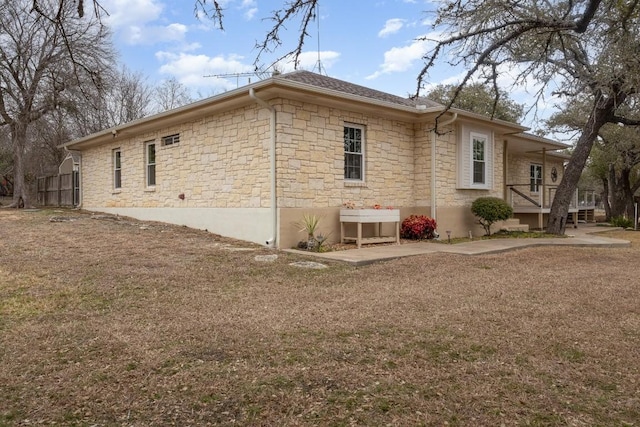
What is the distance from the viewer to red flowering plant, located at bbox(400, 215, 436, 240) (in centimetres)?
1122

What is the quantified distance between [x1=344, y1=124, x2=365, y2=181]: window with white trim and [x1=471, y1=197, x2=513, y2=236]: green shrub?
3546 millimetres

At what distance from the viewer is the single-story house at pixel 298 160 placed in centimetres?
949

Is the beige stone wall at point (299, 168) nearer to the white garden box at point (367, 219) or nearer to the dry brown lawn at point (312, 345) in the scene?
the white garden box at point (367, 219)

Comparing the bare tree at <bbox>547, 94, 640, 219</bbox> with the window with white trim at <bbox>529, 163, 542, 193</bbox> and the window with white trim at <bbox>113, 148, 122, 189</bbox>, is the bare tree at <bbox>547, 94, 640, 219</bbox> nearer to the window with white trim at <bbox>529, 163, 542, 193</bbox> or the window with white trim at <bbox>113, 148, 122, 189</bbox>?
the window with white trim at <bbox>529, 163, 542, 193</bbox>

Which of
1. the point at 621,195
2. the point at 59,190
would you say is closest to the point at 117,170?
the point at 59,190

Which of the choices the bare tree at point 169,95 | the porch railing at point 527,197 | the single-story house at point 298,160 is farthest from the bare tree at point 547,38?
the bare tree at point 169,95

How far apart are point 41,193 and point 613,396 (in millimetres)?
24251

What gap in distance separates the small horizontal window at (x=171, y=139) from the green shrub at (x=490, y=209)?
803 centimetres

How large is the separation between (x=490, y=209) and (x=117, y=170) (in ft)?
38.1

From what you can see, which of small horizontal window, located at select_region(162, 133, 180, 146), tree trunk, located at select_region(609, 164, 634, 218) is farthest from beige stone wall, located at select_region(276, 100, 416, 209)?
tree trunk, located at select_region(609, 164, 634, 218)

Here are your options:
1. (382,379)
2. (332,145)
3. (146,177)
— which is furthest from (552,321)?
(146,177)

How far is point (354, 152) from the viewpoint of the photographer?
423 inches

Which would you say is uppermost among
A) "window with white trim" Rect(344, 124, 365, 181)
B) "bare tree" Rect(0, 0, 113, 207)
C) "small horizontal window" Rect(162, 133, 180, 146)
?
"bare tree" Rect(0, 0, 113, 207)

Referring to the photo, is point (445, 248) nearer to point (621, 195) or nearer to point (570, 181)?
point (570, 181)
